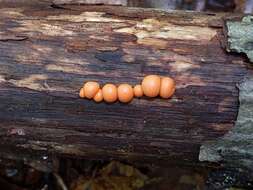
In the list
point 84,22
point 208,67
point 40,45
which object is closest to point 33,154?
point 40,45

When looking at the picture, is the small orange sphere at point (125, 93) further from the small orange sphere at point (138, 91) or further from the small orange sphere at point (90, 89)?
the small orange sphere at point (90, 89)

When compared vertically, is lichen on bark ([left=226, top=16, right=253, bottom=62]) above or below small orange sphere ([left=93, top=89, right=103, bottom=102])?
above

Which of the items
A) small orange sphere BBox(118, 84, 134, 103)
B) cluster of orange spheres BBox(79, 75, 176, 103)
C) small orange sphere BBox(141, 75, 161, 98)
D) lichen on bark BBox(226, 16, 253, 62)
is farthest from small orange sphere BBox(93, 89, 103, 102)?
lichen on bark BBox(226, 16, 253, 62)

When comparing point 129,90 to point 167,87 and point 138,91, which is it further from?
point 167,87

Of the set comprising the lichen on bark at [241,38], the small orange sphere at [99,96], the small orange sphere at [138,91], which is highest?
the lichen on bark at [241,38]

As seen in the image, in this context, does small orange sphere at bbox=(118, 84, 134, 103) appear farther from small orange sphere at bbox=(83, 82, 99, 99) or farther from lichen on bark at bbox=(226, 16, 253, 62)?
lichen on bark at bbox=(226, 16, 253, 62)

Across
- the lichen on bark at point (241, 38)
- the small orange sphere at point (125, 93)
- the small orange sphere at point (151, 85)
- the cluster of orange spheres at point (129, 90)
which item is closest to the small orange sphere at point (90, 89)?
the cluster of orange spheres at point (129, 90)

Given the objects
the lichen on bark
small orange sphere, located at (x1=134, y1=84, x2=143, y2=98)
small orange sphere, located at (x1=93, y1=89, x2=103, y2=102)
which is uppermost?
the lichen on bark
